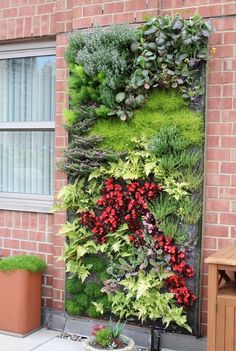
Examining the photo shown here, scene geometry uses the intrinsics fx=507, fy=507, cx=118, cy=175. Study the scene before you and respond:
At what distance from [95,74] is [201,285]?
1974 mm

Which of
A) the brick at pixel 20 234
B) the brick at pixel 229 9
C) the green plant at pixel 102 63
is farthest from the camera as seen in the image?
the brick at pixel 20 234

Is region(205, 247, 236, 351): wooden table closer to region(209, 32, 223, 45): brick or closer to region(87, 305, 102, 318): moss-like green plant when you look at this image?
region(87, 305, 102, 318): moss-like green plant

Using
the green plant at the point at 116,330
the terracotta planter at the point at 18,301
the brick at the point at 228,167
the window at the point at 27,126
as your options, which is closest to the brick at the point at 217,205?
the brick at the point at 228,167

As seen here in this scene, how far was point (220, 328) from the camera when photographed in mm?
3531

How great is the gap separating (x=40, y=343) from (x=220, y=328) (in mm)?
1698

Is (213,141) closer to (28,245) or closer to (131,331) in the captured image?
(131,331)

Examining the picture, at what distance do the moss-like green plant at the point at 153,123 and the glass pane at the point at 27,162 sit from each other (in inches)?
32.3

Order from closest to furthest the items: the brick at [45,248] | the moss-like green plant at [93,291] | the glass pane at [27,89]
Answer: the moss-like green plant at [93,291], the brick at [45,248], the glass pane at [27,89]

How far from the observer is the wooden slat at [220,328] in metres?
3.52

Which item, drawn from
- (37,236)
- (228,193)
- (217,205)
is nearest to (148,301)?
(217,205)

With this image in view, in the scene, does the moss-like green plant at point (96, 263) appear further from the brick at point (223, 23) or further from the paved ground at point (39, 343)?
the brick at point (223, 23)

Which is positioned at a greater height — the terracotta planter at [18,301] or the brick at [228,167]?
the brick at [228,167]

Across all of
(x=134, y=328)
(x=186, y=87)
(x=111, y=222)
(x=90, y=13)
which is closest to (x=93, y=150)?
(x=111, y=222)

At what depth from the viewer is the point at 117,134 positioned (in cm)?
436
